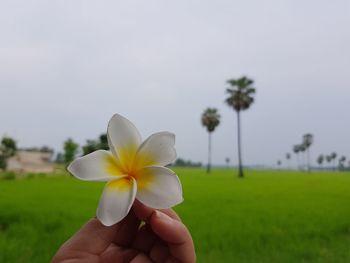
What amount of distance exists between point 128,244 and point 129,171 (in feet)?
0.62

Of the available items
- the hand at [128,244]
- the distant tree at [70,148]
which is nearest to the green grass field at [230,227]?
the hand at [128,244]

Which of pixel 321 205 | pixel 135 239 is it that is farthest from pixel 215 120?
pixel 135 239

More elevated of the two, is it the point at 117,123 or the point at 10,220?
the point at 117,123

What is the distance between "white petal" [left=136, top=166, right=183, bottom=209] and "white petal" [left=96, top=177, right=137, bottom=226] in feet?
0.06

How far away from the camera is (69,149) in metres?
15.8

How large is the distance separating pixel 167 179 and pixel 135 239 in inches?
7.8

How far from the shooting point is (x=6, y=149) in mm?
19125

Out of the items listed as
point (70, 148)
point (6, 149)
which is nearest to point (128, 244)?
point (70, 148)

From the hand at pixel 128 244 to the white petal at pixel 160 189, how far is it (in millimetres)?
82

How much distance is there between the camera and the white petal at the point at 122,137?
48 centimetres

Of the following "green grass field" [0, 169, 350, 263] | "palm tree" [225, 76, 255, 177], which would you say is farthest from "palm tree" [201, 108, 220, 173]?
"green grass field" [0, 169, 350, 263]

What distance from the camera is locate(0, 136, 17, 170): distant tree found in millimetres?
18739

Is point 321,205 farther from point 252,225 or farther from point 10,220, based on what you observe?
point 10,220

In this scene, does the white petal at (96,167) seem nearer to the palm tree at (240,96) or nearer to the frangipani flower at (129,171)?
the frangipani flower at (129,171)
